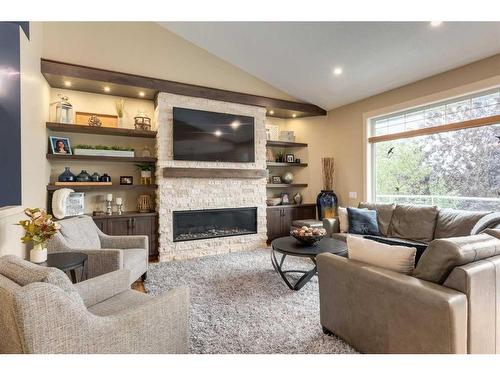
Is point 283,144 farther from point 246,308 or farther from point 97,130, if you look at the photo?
point 246,308

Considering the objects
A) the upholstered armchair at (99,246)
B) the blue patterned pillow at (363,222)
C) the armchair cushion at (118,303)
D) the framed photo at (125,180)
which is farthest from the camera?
the framed photo at (125,180)

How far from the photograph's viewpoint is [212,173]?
462 cm

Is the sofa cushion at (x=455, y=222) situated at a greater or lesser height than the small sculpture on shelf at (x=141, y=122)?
lesser

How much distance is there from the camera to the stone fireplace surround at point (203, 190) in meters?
4.30

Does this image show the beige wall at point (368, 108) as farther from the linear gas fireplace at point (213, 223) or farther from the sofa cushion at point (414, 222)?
the linear gas fireplace at point (213, 223)

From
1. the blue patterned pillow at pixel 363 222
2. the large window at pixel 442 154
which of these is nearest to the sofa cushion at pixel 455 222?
the large window at pixel 442 154

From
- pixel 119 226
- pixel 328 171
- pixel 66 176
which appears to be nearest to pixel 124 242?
pixel 119 226

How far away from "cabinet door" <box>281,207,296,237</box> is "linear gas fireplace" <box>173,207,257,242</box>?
2.19 feet

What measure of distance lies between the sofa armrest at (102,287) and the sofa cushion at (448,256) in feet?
6.46

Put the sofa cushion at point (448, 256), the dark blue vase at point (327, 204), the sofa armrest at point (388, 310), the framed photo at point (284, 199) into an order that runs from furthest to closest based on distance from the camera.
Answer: the framed photo at point (284, 199) < the dark blue vase at point (327, 204) < the sofa cushion at point (448, 256) < the sofa armrest at point (388, 310)

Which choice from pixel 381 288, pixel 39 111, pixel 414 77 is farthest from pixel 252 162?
pixel 381 288

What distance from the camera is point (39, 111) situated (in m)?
3.37

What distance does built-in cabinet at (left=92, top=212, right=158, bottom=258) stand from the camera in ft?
13.0
